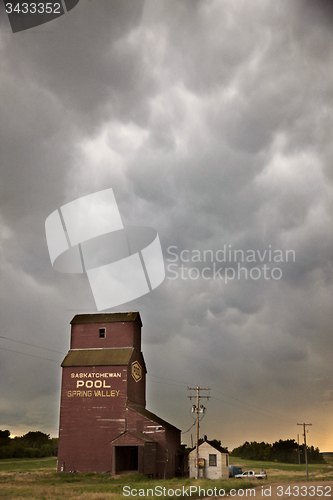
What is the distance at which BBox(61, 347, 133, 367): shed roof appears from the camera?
39.1 metres

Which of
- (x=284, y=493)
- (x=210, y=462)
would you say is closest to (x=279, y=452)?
(x=210, y=462)

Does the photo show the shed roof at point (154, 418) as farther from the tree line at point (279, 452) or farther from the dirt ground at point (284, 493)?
the tree line at point (279, 452)

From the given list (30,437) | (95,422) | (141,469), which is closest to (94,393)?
(95,422)

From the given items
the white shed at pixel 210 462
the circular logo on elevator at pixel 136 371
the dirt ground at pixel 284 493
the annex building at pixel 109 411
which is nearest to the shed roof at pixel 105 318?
the annex building at pixel 109 411

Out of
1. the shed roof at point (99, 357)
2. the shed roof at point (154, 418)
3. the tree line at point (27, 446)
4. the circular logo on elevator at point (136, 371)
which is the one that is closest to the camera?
the shed roof at point (154, 418)

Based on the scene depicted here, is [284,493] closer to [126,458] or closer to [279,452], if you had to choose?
[126,458]

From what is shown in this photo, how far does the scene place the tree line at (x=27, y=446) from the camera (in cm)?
6900

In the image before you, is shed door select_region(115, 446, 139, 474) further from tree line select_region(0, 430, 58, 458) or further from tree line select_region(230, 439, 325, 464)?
tree line select_region(230, 439, 325, 464)

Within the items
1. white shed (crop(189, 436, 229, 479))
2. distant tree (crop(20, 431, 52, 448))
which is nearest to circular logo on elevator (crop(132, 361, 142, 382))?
white shed (crop(189, 436, 229, 479))

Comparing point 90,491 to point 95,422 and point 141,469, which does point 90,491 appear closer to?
point 141,469

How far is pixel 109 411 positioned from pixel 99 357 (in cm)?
510

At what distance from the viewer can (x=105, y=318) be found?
42.6 meters

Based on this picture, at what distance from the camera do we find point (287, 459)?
138 m

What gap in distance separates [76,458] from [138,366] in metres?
9.85
